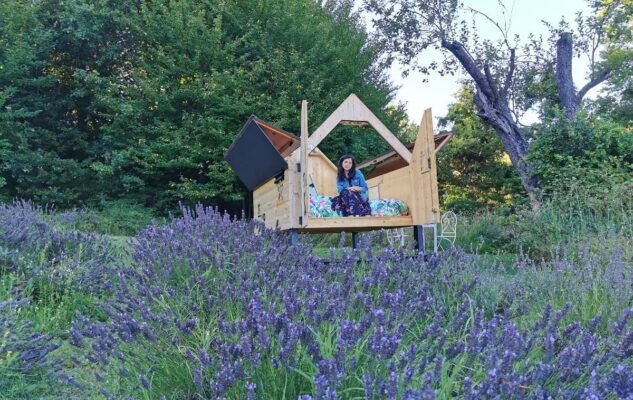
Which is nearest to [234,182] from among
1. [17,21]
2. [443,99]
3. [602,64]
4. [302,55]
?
[302,55]

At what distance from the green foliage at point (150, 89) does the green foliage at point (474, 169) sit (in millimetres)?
7480

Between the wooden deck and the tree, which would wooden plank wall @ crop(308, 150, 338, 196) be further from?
the tree

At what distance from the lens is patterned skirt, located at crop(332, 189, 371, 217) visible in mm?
5605

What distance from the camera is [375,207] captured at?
18.8 ft

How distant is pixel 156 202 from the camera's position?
12547 mm

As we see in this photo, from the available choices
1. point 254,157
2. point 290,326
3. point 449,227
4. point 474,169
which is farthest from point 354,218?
point 474,169

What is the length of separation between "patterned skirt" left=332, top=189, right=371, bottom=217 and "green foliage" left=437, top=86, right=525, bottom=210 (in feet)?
48.4

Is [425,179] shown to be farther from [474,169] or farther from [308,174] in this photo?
[474,169]

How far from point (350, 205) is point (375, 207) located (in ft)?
0.94

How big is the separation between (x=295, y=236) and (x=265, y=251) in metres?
2.23

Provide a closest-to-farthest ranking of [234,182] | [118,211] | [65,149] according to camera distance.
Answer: [118,211]
[234,182]
[65,149]

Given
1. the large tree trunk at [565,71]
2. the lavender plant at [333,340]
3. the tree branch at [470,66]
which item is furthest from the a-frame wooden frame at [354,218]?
the large tree trunk at [565,71]

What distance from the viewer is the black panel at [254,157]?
5820 mm

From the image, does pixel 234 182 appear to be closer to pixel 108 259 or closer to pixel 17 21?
pixel 17 21
